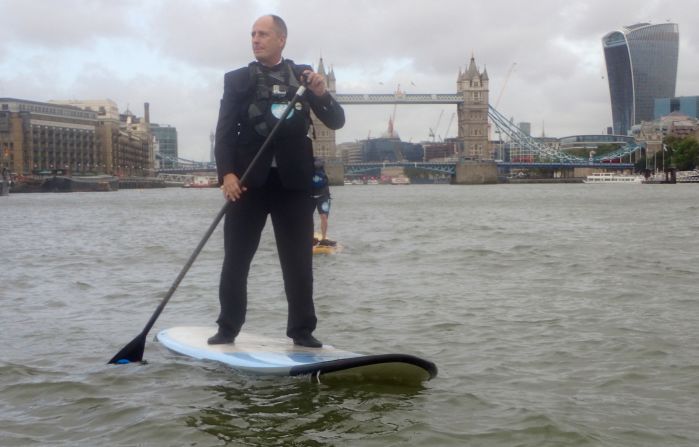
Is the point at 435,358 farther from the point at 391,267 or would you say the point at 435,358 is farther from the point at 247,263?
the point at 391,267

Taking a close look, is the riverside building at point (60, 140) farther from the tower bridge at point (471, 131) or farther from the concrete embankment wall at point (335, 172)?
the concrete embankment wall at point (335, 172)

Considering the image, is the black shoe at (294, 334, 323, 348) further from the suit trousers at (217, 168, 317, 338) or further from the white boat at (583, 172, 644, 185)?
the white boat at (583, 172, 644, 185)

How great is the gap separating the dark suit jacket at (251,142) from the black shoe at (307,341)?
2.95ft

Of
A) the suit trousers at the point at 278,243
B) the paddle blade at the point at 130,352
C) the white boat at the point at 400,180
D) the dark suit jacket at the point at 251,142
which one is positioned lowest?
the white boat at the point at 400,180

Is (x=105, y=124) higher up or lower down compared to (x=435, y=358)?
higher up

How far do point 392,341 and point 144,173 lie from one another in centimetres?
18055

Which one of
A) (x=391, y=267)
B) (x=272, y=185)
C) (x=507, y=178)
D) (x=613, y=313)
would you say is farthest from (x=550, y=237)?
(x=507, y=178)

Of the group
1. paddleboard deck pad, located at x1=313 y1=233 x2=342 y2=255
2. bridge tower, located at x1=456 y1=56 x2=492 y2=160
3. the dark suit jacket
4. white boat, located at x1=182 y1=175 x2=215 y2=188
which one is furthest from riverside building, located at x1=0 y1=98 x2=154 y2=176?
the dark suit jacket

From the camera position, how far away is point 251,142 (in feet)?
17.9

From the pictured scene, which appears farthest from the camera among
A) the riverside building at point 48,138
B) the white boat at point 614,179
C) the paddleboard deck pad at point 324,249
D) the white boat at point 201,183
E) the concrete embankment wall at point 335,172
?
the white boat at point 201,183

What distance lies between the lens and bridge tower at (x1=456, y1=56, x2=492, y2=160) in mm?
163875

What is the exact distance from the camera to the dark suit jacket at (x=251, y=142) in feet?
17.6

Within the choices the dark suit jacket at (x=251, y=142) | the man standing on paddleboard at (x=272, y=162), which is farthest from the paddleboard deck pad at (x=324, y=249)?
the dark suit jacket at (x=251, y=142)

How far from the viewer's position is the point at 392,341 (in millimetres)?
6391
